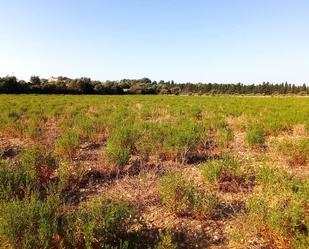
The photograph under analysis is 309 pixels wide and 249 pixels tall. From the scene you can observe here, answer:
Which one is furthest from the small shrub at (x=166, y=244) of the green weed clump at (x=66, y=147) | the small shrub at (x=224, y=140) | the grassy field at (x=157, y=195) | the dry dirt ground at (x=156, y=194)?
the small shrub at (x=224, y=140)

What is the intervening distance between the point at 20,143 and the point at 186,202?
24.1 ft

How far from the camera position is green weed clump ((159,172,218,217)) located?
5.08 m

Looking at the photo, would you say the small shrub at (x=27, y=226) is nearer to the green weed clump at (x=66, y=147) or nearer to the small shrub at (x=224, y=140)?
the green weed clump at (x=66, y=147)

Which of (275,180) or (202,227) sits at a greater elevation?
(275,180)

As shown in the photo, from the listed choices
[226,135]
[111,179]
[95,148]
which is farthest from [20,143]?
[226,135]

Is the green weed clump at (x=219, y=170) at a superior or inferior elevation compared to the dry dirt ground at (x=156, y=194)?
superior

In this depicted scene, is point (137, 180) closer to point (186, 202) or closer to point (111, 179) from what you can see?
point (111, 179)

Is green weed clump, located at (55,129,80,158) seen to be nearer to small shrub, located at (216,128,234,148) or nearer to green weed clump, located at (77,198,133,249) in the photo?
small shrub, located at (216,128,234,148)

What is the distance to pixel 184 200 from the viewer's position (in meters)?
5.18

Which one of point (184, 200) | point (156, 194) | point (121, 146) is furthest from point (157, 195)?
point (121, 146)

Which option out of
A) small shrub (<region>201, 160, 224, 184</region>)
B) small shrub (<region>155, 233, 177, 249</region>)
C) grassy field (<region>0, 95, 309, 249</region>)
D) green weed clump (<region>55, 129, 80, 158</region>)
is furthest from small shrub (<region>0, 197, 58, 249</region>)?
green weed clump (<region>55, 129, 80, 158</region>)

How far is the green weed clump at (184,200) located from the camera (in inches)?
200

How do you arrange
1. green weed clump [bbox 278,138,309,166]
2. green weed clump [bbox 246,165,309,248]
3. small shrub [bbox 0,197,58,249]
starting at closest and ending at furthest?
small shrub [bbox 0,197,58,249] → green weed clump [bbox 246,165,309,248] → green weed clump [bbox 278,138,309,166]

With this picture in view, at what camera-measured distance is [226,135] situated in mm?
10289
